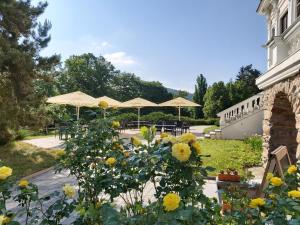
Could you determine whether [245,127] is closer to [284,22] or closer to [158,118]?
[284,22]

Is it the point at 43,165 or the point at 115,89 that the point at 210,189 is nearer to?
the point at 43,165

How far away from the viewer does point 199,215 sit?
181cm

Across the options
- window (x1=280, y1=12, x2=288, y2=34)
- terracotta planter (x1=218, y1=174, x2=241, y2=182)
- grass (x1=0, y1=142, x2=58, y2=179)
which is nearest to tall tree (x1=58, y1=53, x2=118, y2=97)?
grass (x1=0, y1=142, x2=58, y2=179)

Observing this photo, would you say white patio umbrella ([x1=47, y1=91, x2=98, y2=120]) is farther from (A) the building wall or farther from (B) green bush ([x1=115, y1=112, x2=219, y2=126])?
(B) green bush ([x1=115, y1=112, x2=219, y2=126])

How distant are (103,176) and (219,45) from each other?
45.6 feet

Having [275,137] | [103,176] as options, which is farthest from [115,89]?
[103,176]

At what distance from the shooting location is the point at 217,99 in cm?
3088

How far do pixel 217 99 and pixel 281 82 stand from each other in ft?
81.2

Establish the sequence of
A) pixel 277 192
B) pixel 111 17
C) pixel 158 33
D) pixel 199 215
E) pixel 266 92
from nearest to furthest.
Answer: pixel 199 215, pixel 277 192, pixel 266 92, pixel 111 17, pixel 158 33

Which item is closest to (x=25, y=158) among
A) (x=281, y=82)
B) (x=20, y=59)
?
(x=20, y=59)

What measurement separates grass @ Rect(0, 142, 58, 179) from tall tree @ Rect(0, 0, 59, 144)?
88 centimetres

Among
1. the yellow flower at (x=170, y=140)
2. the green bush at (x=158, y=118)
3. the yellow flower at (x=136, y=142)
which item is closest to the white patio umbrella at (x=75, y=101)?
the green bush at (x=158, y=118)

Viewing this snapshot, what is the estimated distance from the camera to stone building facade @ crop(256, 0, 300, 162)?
20.6 ft

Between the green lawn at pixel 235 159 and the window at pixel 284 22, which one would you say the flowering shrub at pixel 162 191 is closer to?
the green lawn at pixel 235 159
